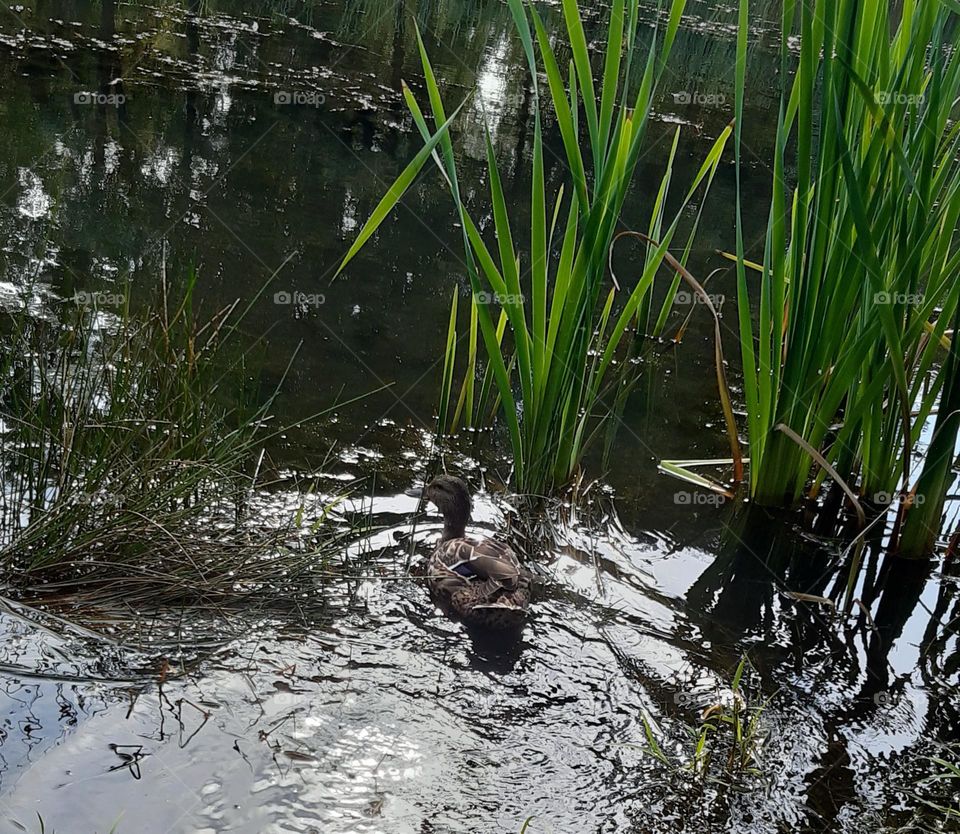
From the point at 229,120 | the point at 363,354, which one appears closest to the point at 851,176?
the point at 363,354

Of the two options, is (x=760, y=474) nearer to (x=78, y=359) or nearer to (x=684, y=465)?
(x=684, y=465)

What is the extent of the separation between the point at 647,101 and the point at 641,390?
253 cm

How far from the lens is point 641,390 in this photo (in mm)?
6227

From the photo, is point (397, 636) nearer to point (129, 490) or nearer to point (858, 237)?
point (129, 490)

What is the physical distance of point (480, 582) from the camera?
369 centimetres
